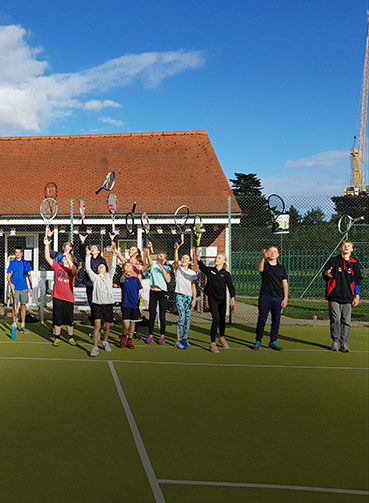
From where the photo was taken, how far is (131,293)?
8.33m

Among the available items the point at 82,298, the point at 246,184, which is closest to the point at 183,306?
the point at 82,298

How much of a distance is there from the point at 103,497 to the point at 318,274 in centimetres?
1305

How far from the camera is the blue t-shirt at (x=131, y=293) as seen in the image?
8.31 m

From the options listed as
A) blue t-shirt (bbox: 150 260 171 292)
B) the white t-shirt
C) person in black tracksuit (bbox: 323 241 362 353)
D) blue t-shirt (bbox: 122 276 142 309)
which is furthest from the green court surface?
blue t-shirt (bbox: 150 260 171 292)

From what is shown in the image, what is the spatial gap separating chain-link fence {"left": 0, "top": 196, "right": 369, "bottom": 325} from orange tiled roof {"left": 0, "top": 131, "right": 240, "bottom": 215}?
13 cm

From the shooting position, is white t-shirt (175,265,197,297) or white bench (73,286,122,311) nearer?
white t-shirt (175,265,197,297)

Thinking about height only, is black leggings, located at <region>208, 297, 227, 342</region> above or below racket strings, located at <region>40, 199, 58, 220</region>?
below

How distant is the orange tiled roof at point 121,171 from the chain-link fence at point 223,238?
0.42ft

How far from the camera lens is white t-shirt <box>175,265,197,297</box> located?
27.8 feet

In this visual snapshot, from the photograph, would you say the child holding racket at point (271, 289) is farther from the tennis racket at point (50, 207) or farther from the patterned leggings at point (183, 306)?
the tennis racket at point (50, 207)

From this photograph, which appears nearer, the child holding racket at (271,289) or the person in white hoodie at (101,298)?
the person in white hoodie at (101,298)

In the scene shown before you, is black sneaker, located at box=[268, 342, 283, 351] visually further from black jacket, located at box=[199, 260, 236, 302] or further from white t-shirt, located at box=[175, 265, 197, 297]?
white t-shirt, located at box=[175, 265, 197, 297]

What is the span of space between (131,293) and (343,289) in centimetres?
377

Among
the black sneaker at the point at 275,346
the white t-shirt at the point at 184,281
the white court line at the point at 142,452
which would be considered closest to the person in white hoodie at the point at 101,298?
the white t-shirt at the point at 184,281
